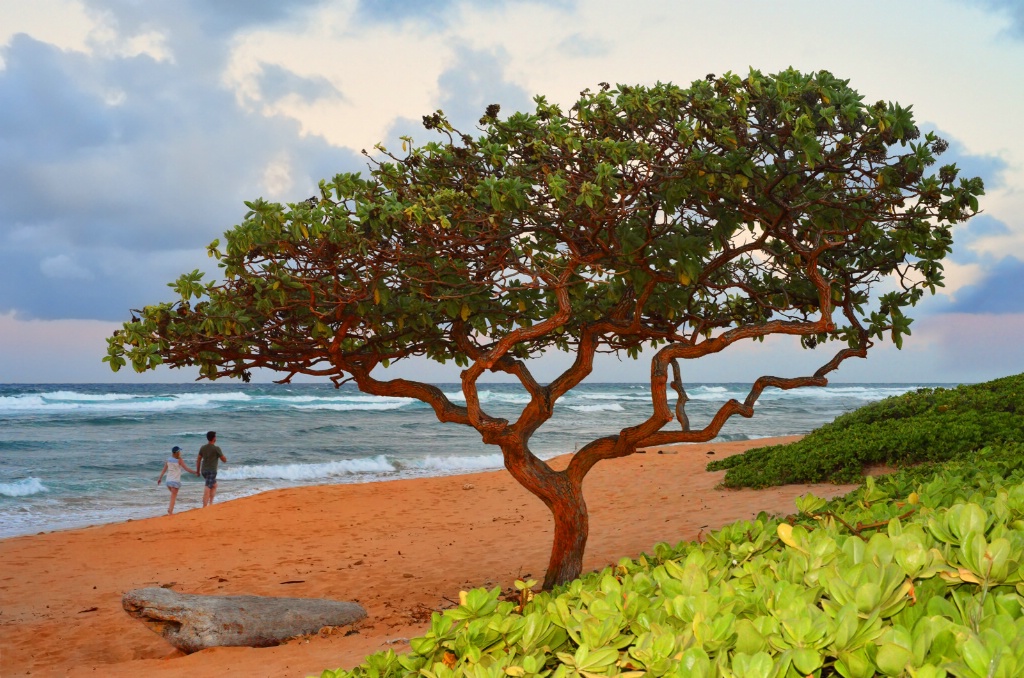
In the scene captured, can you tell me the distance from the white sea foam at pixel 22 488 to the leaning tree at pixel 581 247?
16986 millimetres

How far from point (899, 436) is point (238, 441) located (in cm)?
2812

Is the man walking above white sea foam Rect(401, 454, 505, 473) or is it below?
above

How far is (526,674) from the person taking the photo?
196 cm

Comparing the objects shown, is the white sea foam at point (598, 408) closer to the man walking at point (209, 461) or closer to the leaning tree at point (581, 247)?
the man walking at point (209, 461)

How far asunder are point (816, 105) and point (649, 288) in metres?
1.97

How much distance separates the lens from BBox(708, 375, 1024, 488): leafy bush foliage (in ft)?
40.0

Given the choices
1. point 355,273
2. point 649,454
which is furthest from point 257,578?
point 649,454

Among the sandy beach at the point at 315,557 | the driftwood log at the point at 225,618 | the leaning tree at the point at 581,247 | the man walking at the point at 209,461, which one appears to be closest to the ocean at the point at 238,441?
the man walking at the point at 209,461

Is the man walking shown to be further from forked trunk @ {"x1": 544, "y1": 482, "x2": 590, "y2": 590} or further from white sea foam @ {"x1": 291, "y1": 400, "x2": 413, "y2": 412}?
white sea foam @ {"x1": 291, "y1": 400, "x2": 413, "y2": 412}

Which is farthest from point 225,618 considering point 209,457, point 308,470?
point 308,470

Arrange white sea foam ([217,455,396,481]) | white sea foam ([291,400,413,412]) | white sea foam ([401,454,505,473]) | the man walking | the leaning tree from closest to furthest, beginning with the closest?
the leaning tree
the man walking
white sea foam ([217,455,396,481])
white sea foam ([401,454,505,473])
white sea foam ([291,400,413,412])

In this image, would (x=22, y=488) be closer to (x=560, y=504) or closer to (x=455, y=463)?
(x=455, y=463)

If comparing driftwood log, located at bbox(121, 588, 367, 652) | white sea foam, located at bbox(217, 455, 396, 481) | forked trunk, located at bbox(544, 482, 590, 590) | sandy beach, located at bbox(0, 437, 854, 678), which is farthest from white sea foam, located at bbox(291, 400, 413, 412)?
forked trunk, located at bbox(544, 482, 590, 590)

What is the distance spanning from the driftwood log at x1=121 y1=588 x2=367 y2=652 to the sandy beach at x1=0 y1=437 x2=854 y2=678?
0.59 feet
